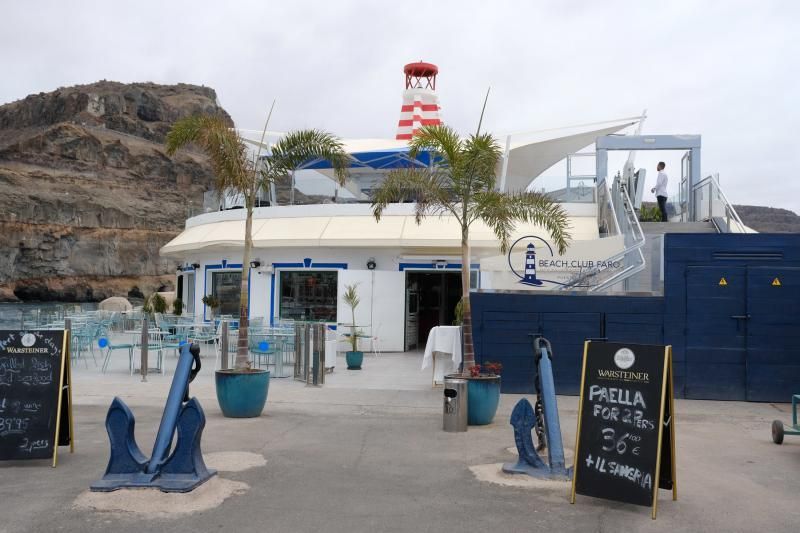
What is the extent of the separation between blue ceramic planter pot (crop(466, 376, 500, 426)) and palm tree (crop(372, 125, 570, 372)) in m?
0.61

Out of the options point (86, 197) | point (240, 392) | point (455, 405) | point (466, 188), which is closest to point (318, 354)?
point (240, 392)

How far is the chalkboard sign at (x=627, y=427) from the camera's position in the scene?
5.55 meters

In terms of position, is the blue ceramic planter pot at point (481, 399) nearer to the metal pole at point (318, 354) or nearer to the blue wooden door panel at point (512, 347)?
the blue wooden door panel at point (512, 347)

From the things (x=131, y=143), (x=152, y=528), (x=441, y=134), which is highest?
(x=131, y=143)

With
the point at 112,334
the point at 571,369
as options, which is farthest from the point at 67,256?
the point at 571,369

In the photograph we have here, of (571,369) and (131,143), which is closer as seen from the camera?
(571,369)

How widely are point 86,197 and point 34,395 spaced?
98737 mm

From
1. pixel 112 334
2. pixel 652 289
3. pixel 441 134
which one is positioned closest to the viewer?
pixel 441 134

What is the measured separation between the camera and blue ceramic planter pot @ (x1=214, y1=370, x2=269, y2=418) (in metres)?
9.22

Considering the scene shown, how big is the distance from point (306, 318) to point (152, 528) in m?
14.1

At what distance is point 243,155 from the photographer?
33.8 feet

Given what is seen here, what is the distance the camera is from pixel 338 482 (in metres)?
6.33

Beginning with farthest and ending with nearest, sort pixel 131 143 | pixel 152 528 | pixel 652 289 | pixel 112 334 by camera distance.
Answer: pixel 131 143 < pixel 112 334 < pixel 652 289 < pixel 152 528

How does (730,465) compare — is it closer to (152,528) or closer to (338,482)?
(338,482)
